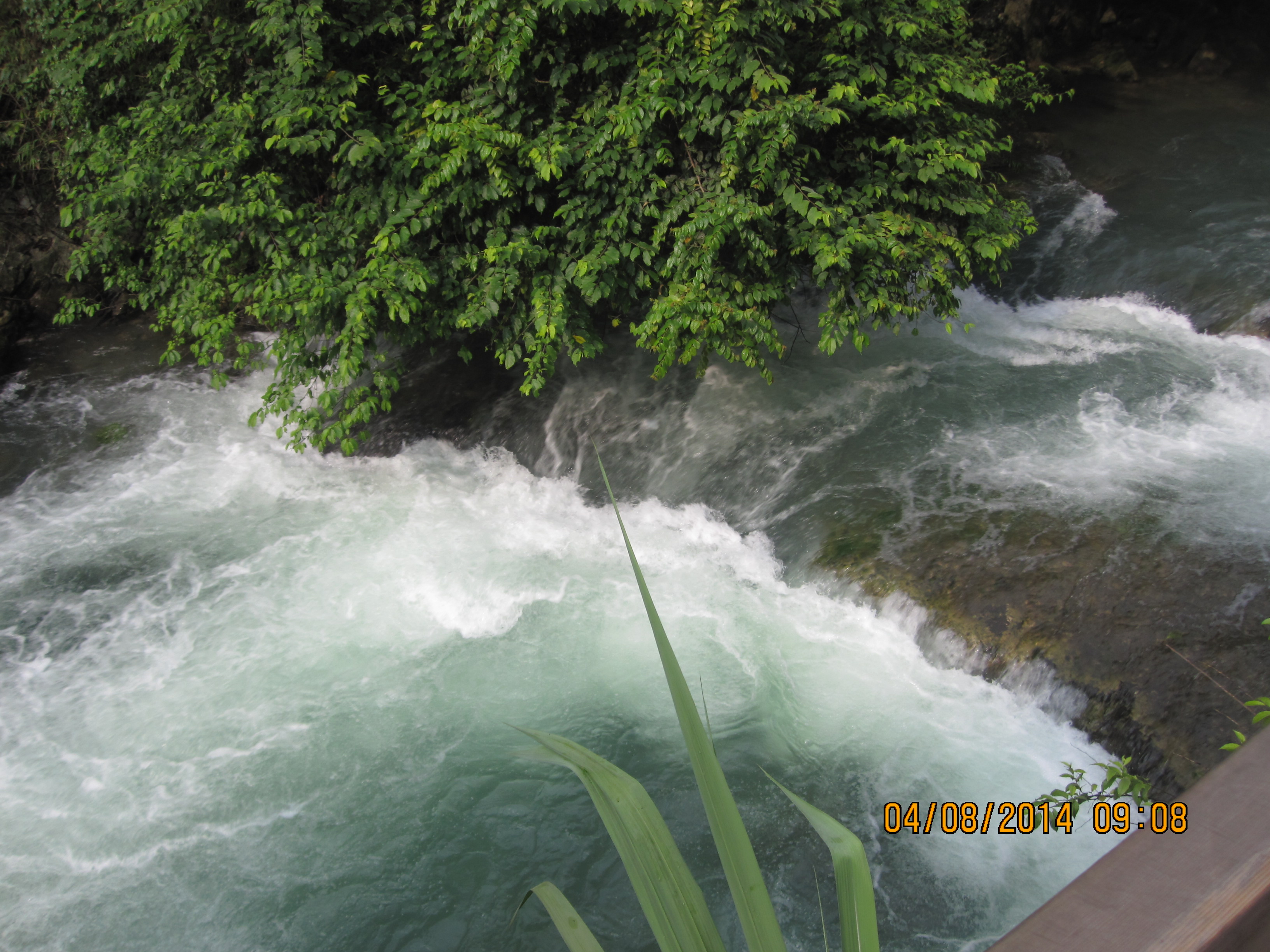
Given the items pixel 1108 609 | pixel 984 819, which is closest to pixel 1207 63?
pixel 1108 609

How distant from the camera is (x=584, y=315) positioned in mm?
5766

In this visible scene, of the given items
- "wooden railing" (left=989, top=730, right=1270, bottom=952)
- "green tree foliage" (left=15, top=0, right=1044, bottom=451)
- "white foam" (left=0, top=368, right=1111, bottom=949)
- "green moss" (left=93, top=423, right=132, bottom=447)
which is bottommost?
"white foam" (left=0, top=368, right=1111, bottom=949)

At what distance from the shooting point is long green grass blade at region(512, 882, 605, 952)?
114 centimetres

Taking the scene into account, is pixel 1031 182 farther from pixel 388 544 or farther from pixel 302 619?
pixel 302 619

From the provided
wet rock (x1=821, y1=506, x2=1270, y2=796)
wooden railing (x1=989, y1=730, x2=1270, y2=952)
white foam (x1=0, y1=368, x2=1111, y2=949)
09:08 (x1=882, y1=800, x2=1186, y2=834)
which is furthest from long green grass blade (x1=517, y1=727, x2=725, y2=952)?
wet rock (x1=821, y1=506, x2=1270, y2=796)

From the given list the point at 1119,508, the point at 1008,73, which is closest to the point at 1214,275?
the point at 1008,73

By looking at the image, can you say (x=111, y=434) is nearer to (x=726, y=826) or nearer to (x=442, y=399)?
(x=442, y=399)

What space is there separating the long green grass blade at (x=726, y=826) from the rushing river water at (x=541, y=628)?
8.47 feet

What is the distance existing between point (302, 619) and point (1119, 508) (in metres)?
4.79

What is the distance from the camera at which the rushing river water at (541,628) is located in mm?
3686

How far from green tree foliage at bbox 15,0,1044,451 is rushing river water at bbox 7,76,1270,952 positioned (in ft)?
2.99

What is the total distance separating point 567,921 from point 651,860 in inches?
6.7

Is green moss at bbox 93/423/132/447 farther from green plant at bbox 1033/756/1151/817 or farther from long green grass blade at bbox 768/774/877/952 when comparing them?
long green grass blade at bbox 768/774/877/952

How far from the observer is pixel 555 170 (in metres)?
5.16
